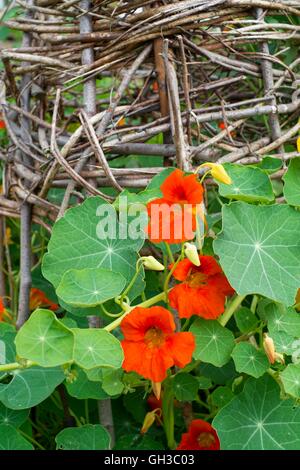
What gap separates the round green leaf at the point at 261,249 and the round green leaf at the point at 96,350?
0.18m

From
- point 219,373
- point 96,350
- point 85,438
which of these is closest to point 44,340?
point 96,350

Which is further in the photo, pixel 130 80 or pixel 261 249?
pixel 130 80

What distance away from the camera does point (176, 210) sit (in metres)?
0.87

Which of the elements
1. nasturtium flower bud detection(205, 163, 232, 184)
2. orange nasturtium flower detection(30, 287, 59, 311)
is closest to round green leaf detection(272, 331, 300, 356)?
nasturtium flower bud detection(205, 163, 232, 184)

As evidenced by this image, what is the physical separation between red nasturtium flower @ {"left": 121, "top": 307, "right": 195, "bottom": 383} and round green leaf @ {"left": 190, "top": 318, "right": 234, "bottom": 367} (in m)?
0.04

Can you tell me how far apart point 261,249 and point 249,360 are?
0.16 m

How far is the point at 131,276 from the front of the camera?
37.8 inches

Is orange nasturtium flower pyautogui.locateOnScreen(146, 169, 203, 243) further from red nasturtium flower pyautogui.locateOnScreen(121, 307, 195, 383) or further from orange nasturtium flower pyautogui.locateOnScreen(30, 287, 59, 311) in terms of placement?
orange nasturtium flower pyautogui.locateOnScreen(30, 287, 59, 311)

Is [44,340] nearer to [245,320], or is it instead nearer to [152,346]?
[152,346]

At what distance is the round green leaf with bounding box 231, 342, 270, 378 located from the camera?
2.89 feet

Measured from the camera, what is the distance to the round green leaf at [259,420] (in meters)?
0.90

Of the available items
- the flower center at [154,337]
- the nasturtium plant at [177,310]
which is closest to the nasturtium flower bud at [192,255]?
the nasturtium plant at [177,310]
